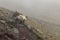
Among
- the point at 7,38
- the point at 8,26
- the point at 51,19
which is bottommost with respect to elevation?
the point at 7,38

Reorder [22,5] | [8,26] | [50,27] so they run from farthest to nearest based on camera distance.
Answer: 1. [22,5]
2. [50,27]
3. [8,26]

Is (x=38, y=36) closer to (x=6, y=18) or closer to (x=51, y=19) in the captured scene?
(x=6, y=18)

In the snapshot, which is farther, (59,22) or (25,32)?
(59,22)

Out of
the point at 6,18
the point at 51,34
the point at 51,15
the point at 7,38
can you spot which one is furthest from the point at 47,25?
the point at 7,38

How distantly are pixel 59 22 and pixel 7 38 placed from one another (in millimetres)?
2814

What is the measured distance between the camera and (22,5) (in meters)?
7.29

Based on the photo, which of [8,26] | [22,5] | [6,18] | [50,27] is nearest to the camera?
[8,26]

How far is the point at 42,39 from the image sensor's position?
430 centimetres

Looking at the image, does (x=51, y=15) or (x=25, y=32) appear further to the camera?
(x=51, y=15)

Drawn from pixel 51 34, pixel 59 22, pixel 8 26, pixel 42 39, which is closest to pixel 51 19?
pixel 59 22

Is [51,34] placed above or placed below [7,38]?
above

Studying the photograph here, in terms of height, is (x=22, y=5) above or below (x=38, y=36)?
above

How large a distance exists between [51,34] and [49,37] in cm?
27

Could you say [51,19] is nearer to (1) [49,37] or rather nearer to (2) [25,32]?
(1) [49,37]
